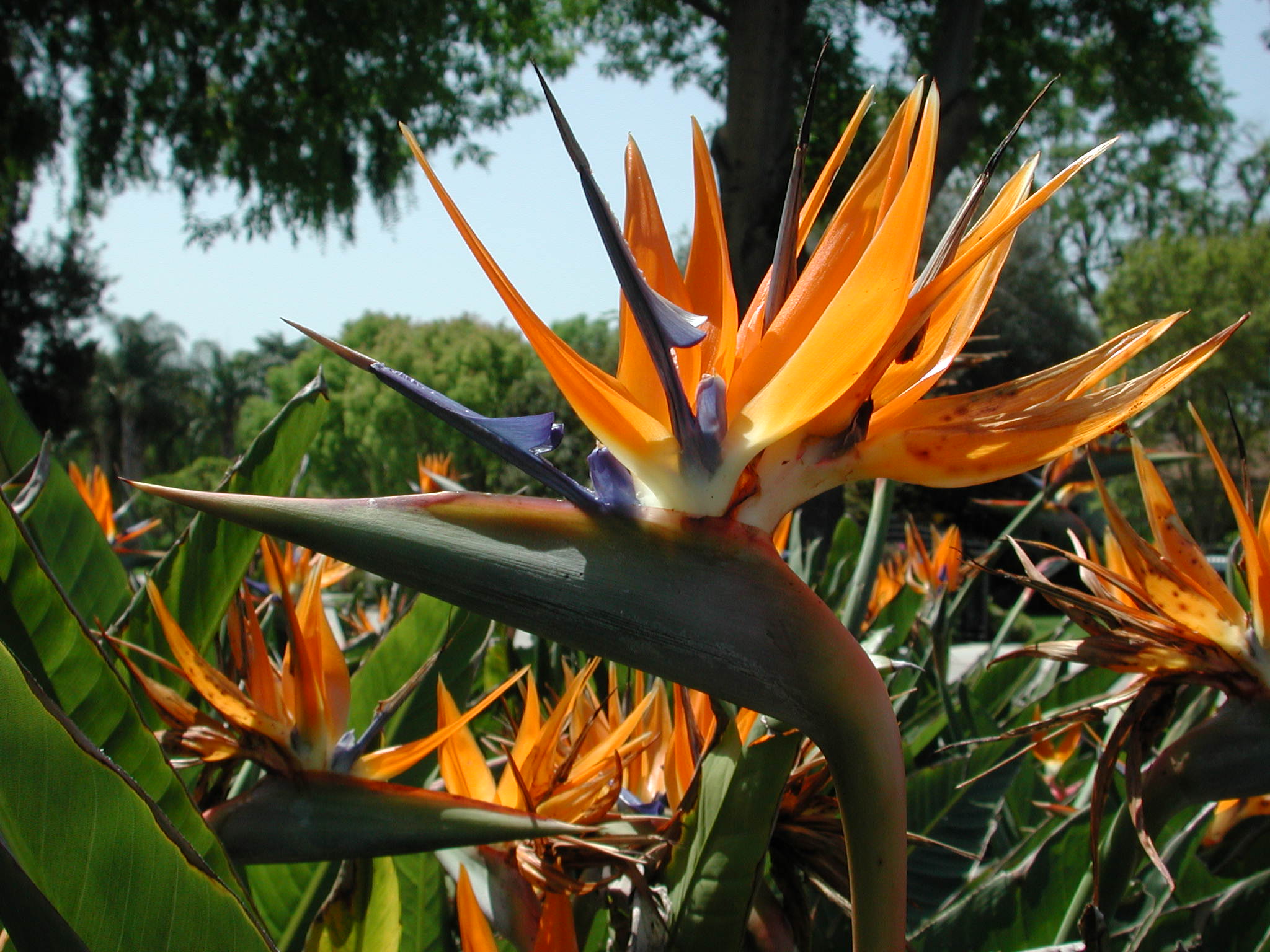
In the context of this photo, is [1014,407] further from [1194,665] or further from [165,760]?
[165,760]

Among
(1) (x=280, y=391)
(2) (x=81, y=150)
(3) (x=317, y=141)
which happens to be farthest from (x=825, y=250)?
(1) (x=280, y=391)

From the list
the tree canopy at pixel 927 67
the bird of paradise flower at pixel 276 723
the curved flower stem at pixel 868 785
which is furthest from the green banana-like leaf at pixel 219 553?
the tree canopy at pixel 927 67

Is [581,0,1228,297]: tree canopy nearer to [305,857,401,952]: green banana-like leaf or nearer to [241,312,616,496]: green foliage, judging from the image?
[305,857,401,952]: green banana-like leaf

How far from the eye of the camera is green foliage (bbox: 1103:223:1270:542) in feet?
35.6

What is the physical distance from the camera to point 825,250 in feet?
1.61

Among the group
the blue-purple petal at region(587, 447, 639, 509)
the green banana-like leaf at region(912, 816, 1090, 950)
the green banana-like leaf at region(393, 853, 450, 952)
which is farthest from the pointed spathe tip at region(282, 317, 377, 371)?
the green banana-like leaf at region(912, 816, 1090, 950)

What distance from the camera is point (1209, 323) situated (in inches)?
429

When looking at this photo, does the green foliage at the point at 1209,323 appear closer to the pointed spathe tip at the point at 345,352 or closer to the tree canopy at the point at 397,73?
the tree canopy at the point at 397,73

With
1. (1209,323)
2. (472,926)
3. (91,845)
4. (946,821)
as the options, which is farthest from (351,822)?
(1209,323)

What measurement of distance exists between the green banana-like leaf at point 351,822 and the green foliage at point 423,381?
13.0m

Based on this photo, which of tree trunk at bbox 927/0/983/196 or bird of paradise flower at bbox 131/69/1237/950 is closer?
bird of paradise flower at bbox 131/69/1237/950

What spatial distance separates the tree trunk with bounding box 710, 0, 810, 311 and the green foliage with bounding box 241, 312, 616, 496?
30.6ft

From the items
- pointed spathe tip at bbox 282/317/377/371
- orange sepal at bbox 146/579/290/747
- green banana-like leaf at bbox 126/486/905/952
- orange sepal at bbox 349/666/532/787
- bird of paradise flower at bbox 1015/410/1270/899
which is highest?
pointed spathe tip at bbox 282/317/377/371

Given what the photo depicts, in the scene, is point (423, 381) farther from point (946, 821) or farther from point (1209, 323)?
Result: point (946, 821)
